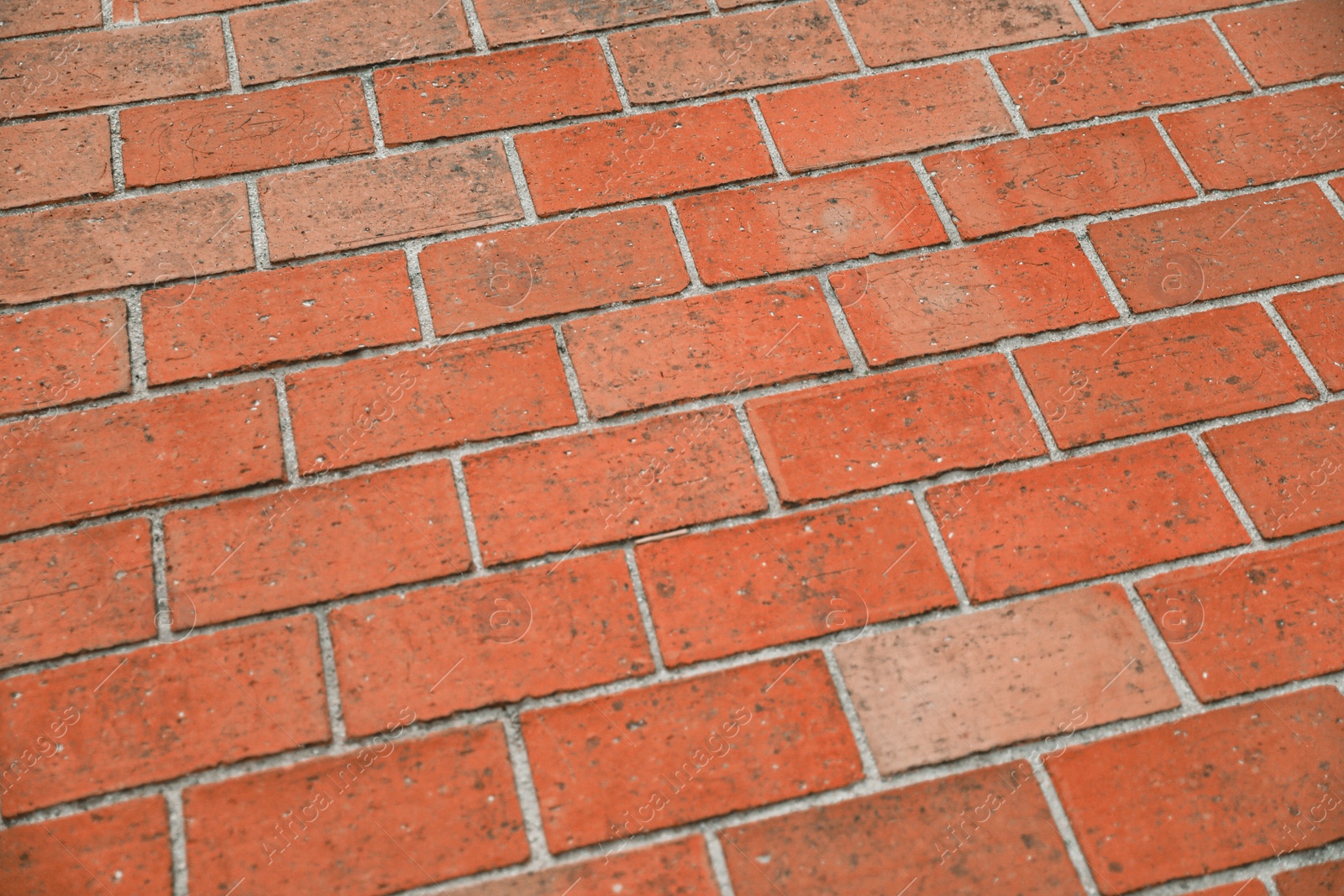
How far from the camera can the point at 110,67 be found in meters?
0.91

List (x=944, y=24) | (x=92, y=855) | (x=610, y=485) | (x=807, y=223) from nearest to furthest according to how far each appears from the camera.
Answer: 1. (x=92, y=855)
2. (x=610, y=485)
3. (x=807, y=223)
4. (x=944, y=24)

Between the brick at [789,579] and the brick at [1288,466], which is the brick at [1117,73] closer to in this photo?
the brick at [1288,466]

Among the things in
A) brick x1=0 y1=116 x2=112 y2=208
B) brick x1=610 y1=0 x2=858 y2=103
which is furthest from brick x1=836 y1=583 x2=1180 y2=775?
brick x1=0 y1=116 x2=112 y2=208

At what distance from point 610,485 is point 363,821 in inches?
13.0

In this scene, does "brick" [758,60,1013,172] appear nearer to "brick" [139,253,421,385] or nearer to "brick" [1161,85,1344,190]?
"brick" [1161,85,1344,190]

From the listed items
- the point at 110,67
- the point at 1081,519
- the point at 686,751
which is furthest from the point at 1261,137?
the point at 110,67

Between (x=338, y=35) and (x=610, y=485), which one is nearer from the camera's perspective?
(x=610, y=485)

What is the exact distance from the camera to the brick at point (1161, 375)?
81cm

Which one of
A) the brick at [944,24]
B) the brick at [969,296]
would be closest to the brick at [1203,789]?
the brick at [969,296]

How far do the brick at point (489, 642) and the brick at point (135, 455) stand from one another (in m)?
0.17

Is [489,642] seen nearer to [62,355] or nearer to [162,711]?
[162,711]

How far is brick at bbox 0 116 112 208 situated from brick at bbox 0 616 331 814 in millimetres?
464

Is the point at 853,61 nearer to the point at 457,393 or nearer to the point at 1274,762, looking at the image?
the point at 457,393

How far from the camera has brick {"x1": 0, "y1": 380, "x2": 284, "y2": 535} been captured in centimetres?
75
